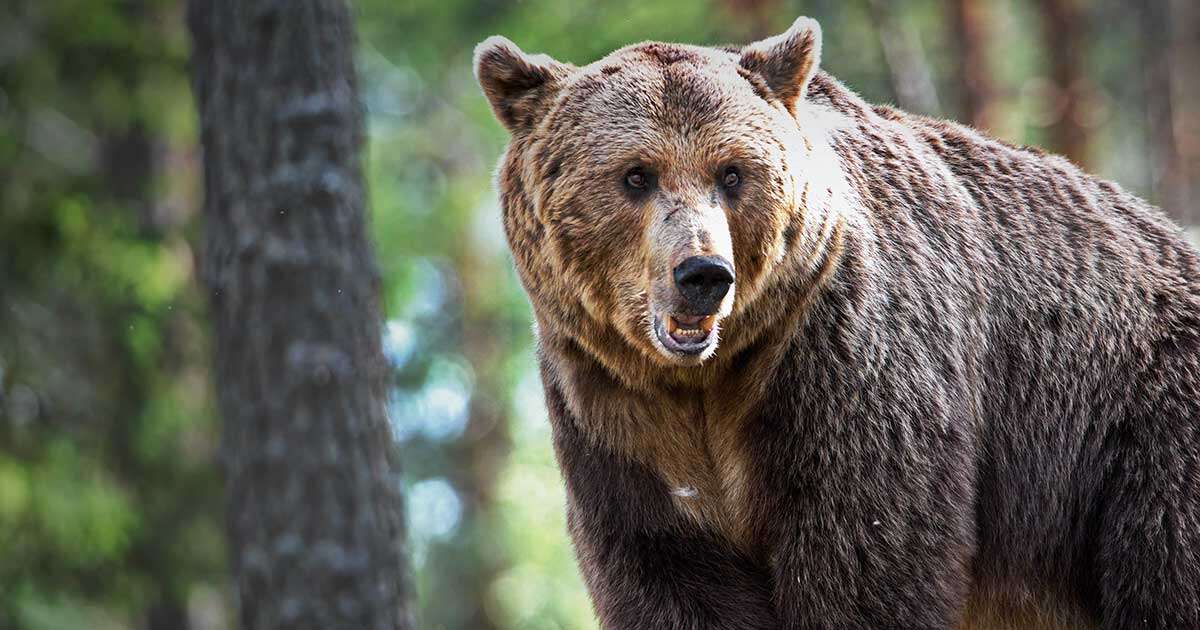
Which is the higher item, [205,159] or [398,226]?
[205,159]

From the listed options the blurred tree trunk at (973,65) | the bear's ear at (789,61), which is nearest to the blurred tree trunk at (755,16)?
the blurred tree trunk at (973,65)

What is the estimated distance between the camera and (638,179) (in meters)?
3.90

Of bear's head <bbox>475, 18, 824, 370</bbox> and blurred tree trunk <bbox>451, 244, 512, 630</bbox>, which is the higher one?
bear's head <bbox>475, 18, 824, 370</bbox>

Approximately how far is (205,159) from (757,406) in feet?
7.10

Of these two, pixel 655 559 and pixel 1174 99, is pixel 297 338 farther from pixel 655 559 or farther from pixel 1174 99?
pixel 1174 99

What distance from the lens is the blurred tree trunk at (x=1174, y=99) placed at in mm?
11688

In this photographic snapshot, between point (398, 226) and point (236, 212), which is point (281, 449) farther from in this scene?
point (398, 226)

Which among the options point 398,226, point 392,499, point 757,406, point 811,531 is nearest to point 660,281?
point 757,406

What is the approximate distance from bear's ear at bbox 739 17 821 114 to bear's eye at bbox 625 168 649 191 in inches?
21.4

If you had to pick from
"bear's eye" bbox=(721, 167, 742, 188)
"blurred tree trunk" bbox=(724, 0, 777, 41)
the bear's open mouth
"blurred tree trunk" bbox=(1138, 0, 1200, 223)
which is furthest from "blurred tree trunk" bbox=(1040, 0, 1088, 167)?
the bear's open mouth

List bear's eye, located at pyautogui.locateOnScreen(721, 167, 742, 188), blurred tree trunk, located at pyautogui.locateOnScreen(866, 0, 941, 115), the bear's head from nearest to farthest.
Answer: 1. the bear's head
2. bear's eye, located at pyautogui.locateOnScreen(721, 167, 742, 188)
3. blurred tree trunk, located at pyautogui.locateOnScreen(866, 0, 941, 115)

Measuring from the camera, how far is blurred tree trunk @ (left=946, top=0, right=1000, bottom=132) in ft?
34.6

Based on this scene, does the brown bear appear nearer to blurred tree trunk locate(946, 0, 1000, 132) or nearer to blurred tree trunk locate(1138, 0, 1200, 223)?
blurred tree trunk locate(946, 0, 1000, 132)

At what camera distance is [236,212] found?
477cm
